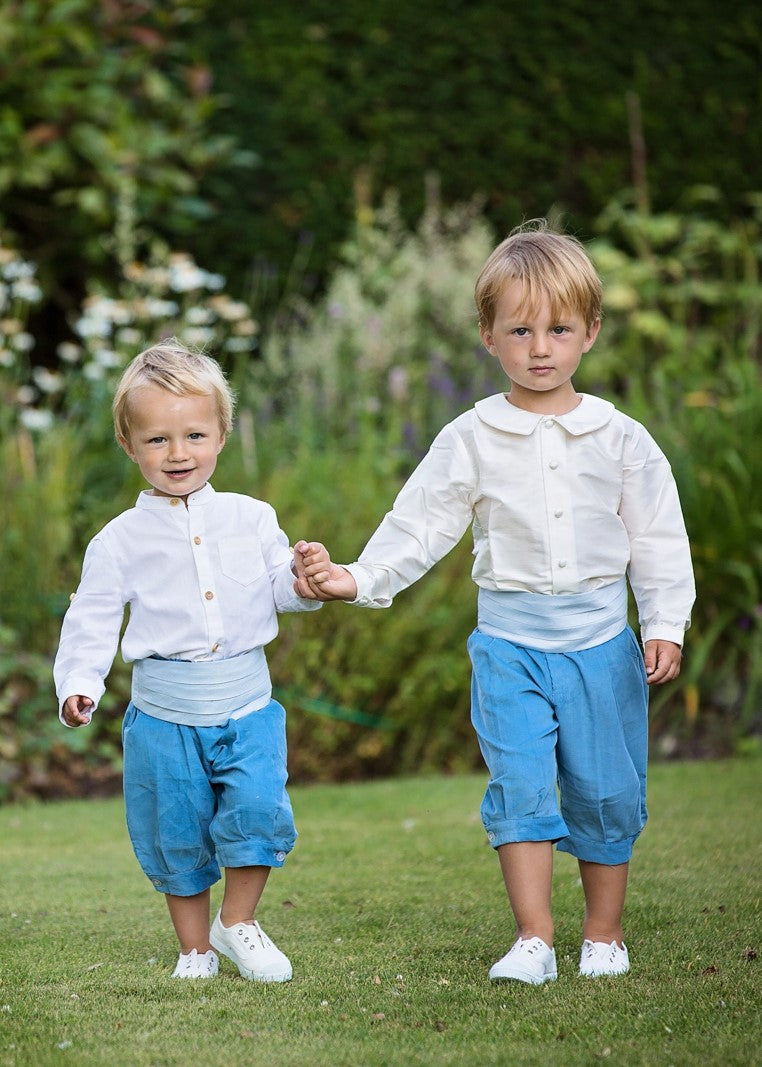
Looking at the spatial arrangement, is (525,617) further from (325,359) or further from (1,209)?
(1,209)

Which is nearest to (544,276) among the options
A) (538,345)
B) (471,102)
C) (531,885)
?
(538,345)

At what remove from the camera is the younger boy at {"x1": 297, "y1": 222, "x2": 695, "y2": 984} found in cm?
270

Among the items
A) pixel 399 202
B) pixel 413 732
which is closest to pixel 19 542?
pixel 413 732

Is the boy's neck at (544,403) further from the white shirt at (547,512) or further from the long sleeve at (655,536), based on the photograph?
the long sleeve at (655,536)

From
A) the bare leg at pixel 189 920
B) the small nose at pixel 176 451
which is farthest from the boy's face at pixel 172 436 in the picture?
the bare leg at pixel 189 920

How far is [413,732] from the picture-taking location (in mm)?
5137

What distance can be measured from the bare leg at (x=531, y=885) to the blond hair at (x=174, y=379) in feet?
3.42

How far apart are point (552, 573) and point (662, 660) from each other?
28 centimetres

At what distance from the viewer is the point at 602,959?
2.68m

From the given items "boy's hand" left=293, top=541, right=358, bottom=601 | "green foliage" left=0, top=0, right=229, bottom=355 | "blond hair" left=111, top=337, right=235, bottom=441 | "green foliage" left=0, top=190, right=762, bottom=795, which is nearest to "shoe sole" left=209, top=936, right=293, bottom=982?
"boy's hand" left=293, top=541, right=358, bottom=601

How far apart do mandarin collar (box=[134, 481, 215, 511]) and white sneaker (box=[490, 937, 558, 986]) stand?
107 cm

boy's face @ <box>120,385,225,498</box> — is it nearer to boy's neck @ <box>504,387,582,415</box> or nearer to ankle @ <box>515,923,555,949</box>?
boy's neck @ <box>504,387,582,415</box>

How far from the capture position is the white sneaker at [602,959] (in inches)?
105

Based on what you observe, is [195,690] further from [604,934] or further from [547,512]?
[604,934]
